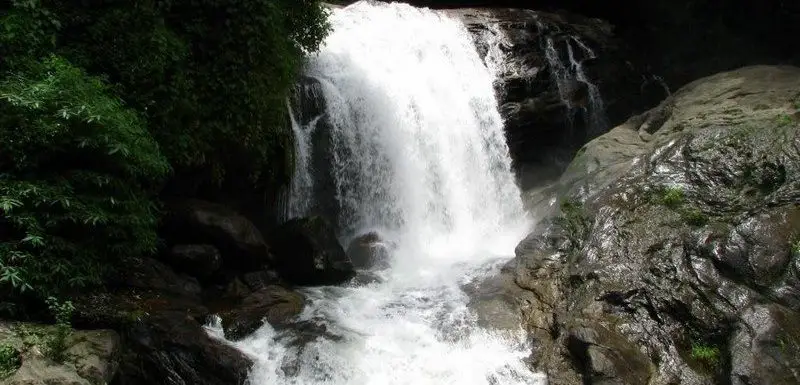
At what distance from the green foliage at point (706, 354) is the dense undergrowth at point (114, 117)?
692cm

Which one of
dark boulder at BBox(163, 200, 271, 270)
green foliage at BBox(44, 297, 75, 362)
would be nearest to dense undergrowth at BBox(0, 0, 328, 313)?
green foliage at BBox(44, 297, 75, 362)

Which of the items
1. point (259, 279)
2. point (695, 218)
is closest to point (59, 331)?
point (259, 279)

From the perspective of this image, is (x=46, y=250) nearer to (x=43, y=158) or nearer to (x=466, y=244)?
(x=43, y=158)

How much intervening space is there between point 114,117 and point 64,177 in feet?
2.74

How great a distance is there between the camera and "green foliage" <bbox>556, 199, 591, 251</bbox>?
30.4 feet

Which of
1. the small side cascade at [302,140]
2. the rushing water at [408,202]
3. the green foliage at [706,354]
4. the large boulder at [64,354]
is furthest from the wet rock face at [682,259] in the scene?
the large boulder at [64,354]

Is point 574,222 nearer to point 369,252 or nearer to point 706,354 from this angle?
point 706,354

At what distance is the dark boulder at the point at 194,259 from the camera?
857 centimetres

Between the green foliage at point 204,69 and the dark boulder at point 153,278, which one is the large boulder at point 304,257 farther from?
the dark boulder at point 153,278

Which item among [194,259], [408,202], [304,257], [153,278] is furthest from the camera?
[408,202]

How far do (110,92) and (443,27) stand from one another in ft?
37.1

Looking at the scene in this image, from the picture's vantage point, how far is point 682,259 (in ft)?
26.4

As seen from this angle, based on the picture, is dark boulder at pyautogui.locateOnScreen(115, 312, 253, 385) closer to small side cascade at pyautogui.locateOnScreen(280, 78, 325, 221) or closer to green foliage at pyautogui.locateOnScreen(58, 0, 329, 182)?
green foliage at pyautogui.locateOnScreen(58, 0, 329, 182)

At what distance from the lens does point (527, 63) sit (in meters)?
16.5
